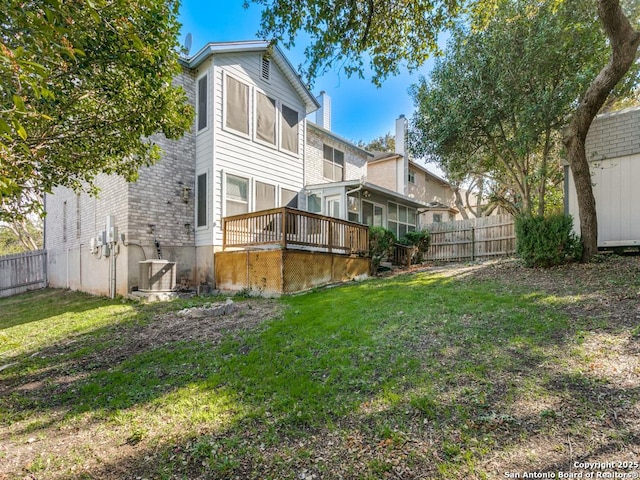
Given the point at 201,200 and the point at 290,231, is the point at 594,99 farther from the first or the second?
the point at 201,200

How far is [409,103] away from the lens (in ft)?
40.6

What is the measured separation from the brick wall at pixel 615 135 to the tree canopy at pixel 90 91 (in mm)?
9386

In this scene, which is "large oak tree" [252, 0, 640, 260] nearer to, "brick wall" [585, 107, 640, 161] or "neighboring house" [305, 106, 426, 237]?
"brick wall" [585, 107, 640, 161]

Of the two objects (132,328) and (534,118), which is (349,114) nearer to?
(534,118)

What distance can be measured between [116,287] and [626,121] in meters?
13.7

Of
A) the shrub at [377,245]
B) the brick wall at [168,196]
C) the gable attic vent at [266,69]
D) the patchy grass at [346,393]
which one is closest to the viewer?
the patchy grass at [346,393]

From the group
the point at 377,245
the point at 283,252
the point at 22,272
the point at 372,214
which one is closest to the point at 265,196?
the point at 283,252

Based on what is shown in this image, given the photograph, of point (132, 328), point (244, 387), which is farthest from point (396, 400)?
point (132, 328)

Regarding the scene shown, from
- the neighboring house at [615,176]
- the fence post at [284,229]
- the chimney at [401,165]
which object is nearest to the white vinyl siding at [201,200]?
the fence post at [284,229]

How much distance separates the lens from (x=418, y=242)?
14422 mm

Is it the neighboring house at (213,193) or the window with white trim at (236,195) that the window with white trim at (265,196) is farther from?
the window with white trim at (236,195)

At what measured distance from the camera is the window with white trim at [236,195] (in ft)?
32.6

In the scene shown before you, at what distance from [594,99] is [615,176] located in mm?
2357

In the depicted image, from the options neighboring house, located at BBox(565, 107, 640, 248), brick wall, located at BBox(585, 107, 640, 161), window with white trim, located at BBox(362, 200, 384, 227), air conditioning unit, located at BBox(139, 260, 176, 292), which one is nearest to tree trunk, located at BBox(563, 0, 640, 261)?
neighboring house, located at BBox(565, 107, 640, 248)
